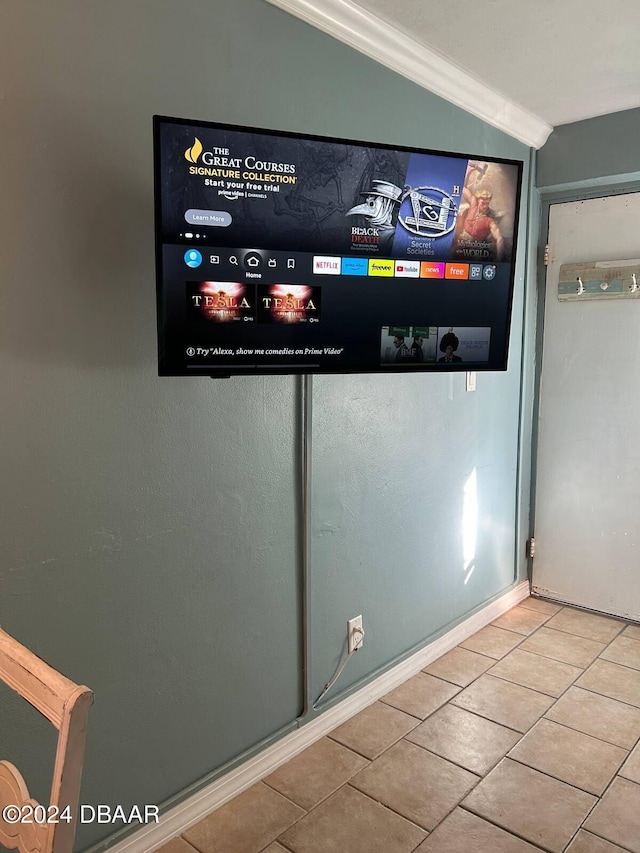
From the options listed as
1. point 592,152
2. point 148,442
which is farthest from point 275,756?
point 592,152

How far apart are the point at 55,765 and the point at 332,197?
1433 mm

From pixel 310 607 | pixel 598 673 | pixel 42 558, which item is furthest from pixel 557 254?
pixel 42 558

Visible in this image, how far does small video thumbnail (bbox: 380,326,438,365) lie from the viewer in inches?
76.7

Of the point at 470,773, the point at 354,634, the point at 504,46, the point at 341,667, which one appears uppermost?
the point at 504,46

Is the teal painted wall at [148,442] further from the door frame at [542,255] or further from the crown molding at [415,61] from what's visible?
the door frame at [542,255]

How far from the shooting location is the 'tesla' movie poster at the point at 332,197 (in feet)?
5.10

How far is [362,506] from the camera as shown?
2496 millimetres

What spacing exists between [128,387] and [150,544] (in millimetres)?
425

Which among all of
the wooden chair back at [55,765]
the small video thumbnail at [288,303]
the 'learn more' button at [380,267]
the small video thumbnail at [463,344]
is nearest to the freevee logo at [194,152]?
the small video thumbnail at [288,303]

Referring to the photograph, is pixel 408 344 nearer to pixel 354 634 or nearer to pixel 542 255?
pixel 354 634

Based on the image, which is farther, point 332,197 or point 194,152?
point 332,197

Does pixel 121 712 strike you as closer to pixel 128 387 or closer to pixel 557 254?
pixel 128 387

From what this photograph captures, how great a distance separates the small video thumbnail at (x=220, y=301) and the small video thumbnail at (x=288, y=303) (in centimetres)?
3

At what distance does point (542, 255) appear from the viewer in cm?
347
